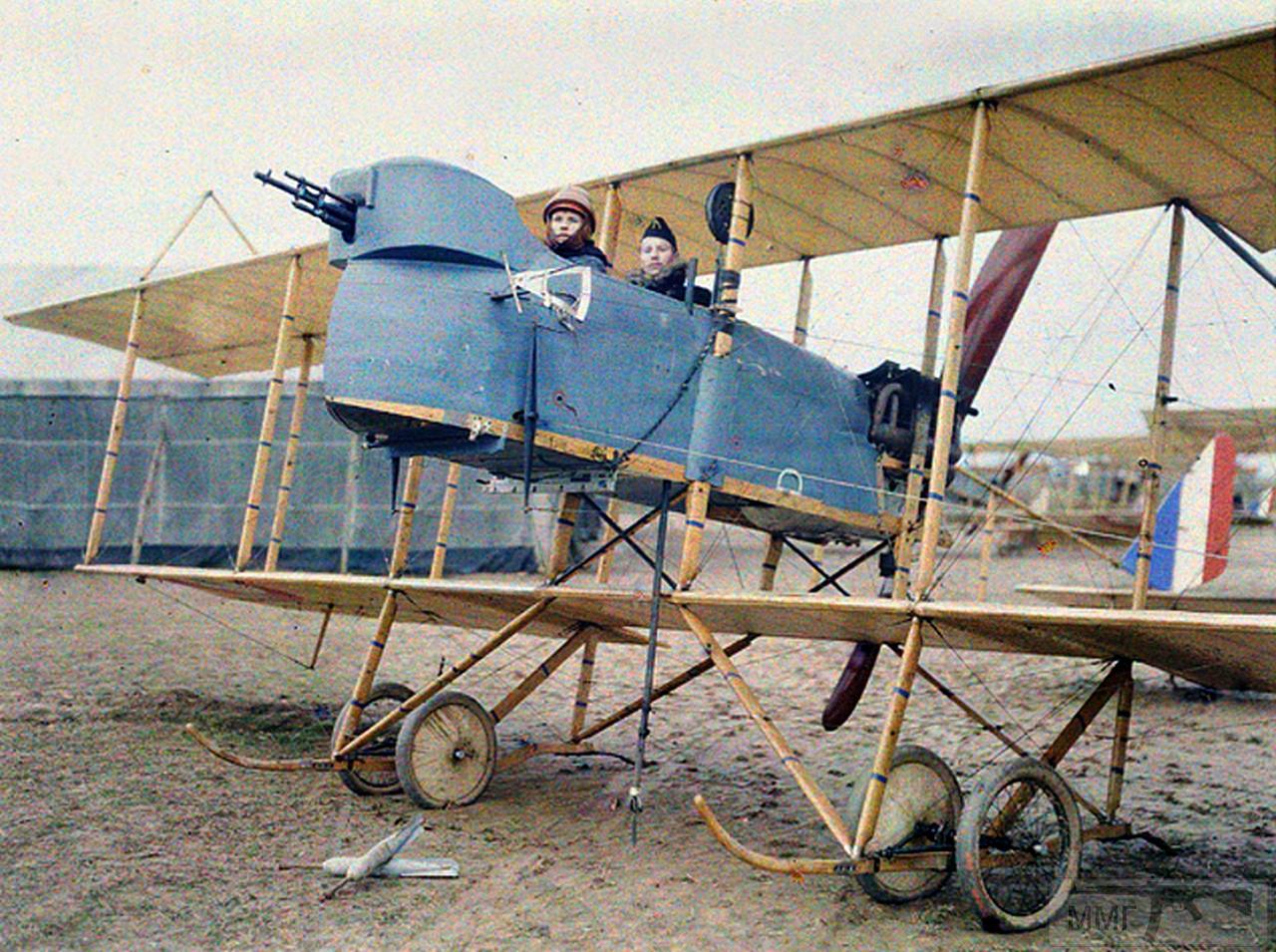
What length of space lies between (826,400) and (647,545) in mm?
13046

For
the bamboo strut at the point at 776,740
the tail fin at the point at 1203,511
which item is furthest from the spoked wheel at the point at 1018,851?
the tail fin at the point at 1203,511

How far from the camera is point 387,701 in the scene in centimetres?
1088

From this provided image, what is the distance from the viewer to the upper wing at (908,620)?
4328 mm

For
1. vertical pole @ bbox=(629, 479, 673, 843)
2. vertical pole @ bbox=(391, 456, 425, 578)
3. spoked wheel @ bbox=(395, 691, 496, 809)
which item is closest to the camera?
vertical pole @ bbox=(629, 479, 673, 843)

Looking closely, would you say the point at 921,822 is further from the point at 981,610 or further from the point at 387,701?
the point at 387,701

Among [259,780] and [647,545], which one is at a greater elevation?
[647,545]

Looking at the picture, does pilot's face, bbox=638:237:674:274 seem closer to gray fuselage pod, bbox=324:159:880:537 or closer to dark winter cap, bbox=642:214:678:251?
dark winter cap, bbox=642:214:678:251

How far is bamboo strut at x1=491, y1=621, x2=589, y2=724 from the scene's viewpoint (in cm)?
697

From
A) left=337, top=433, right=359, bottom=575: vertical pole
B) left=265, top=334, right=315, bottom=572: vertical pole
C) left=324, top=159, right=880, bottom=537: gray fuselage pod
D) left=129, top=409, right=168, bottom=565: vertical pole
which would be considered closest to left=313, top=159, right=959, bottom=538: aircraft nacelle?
left=324, top=159, right=880, bottom=537: gray fuselage pod

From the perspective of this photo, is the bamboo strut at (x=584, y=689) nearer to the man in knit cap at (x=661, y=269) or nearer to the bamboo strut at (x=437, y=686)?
the bamboo strut at (x=437, y=686)

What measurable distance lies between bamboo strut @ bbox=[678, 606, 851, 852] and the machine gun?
244 cm

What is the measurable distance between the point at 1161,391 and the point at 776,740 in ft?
9.50

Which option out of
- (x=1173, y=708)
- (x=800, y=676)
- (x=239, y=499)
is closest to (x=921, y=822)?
(x=1173, y=708)

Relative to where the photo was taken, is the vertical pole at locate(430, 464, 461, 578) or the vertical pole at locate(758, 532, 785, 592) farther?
the vertical pole at locate(430, 464, 461, 578)
